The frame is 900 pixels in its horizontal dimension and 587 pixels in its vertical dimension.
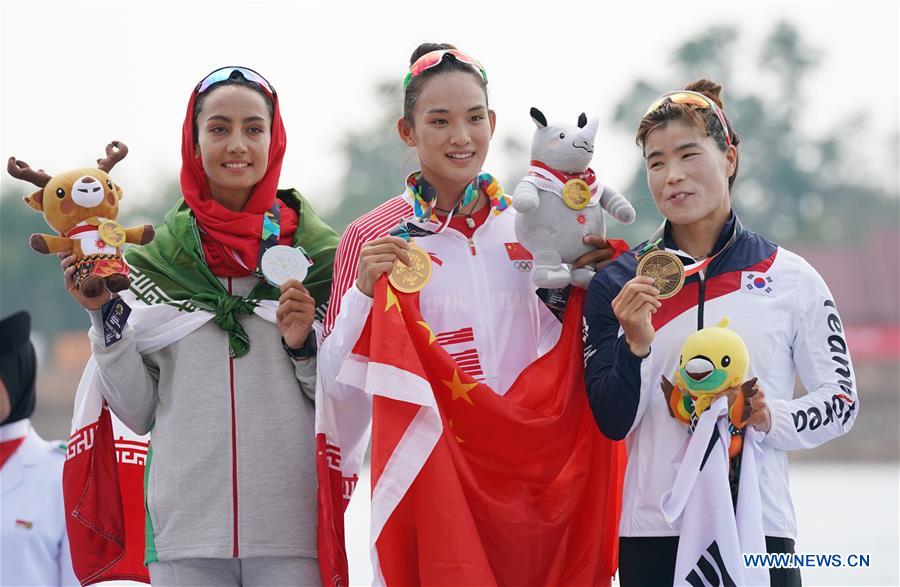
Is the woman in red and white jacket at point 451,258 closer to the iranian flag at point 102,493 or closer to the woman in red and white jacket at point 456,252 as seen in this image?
the woman in red and white jacket at point 456,252

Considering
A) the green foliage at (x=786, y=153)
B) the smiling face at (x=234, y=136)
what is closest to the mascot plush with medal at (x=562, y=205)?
the smiling face at (x=234, y=136)

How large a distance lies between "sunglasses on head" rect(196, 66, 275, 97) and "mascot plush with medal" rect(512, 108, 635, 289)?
859 millimetres

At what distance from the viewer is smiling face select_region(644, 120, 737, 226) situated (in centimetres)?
332

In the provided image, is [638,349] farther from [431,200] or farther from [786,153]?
Result: [786,153]

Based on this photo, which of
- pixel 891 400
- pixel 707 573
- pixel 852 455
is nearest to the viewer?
pixel 707 573

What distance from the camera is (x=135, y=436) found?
3896 millimetres

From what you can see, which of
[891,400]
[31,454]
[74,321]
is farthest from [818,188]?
[31,454]

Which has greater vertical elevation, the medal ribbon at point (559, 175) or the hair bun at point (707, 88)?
the hair bun at point (707, 88)

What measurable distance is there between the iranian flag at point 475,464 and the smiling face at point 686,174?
0.43 m

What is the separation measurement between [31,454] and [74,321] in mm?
30960

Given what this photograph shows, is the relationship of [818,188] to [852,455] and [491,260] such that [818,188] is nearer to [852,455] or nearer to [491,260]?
[852,455]

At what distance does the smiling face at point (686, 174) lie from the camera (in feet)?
10.9

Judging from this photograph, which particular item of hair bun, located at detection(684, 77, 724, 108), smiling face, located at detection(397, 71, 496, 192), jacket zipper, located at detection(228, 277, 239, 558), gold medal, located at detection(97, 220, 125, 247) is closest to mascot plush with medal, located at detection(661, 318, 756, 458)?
hair bun, located at detection(684, 77, 724, 108)

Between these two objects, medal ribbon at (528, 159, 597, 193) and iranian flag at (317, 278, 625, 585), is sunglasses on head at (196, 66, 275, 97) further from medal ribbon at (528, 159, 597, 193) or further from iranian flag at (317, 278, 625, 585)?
A: medal ribbon at (528, 159, 597, 193)
